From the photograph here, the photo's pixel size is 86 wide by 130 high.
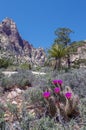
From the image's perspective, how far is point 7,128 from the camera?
3.85 m

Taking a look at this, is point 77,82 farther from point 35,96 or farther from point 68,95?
point 68,95

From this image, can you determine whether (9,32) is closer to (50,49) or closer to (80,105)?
(50,49)

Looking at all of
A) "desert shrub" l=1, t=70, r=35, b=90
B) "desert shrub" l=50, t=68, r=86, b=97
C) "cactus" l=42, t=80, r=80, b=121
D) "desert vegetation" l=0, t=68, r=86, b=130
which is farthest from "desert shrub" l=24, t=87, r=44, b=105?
"desert shrub" l=1, t=70, r=35, b=90

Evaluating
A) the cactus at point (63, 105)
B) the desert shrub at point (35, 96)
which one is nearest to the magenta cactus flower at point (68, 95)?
the cactus at point (63, 105)

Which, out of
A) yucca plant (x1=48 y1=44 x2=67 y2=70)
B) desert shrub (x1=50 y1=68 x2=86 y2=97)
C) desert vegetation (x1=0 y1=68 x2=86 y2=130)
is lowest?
desert vegetation (x1=0 y1=68 x2=86 y2=130)

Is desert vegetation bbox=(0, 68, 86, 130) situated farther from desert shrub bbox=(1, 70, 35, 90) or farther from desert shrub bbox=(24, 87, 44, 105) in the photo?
desert shrub bbox=(1, 70, 35, 90)

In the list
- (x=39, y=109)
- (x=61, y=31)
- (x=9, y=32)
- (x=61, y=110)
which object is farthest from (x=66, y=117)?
(x=9, y=32)

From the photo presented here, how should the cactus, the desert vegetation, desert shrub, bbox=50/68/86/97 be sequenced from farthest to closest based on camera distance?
desert shrub, bbox=50/68/86/97
the cactus
the desert vegetation

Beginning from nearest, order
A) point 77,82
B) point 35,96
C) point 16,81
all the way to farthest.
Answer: point 35,96 → point 77,82 → point 16,81

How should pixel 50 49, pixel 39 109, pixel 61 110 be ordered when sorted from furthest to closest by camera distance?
pixel 50 49, pixel 39 109, pixel 61 110

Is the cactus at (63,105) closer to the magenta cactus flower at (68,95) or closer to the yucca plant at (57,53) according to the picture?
the magenta cactus flower at (68,95)

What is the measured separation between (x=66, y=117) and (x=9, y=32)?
185101 millimetres

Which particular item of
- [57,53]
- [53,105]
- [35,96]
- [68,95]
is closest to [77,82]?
[35,96]

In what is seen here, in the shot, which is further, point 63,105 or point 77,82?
point 77,82
